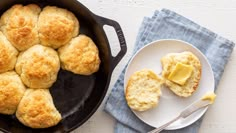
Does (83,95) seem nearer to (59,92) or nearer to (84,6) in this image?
(59,92)

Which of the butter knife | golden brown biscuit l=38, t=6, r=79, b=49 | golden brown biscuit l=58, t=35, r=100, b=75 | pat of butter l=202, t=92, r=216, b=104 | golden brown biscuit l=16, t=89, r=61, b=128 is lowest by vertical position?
golden brown biscuit l=16, t=89, r=61, b=128

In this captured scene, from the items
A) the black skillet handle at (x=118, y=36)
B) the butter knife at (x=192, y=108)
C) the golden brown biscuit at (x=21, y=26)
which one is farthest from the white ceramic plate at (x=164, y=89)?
the golden brown biscuit at (x=21, y=26)

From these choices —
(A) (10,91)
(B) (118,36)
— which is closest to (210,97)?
(B) (118,36)

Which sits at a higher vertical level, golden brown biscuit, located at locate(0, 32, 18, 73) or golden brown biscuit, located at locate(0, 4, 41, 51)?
golden brown biscuit, located at locate(0, 4, 41, 51)

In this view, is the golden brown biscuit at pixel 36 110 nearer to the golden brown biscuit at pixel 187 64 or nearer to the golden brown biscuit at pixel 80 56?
the golden brown biscuit at pixel 80 56

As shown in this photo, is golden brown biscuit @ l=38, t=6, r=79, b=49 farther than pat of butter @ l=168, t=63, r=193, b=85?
No

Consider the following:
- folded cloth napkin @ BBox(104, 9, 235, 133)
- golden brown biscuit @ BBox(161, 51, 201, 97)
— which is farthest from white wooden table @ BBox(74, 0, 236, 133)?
golden brown biscuit @ BBox(161, 51, 201, 97)

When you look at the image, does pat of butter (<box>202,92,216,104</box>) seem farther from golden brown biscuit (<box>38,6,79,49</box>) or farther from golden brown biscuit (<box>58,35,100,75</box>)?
golden brown biscuit (<box>38,6,79,49</box>)
